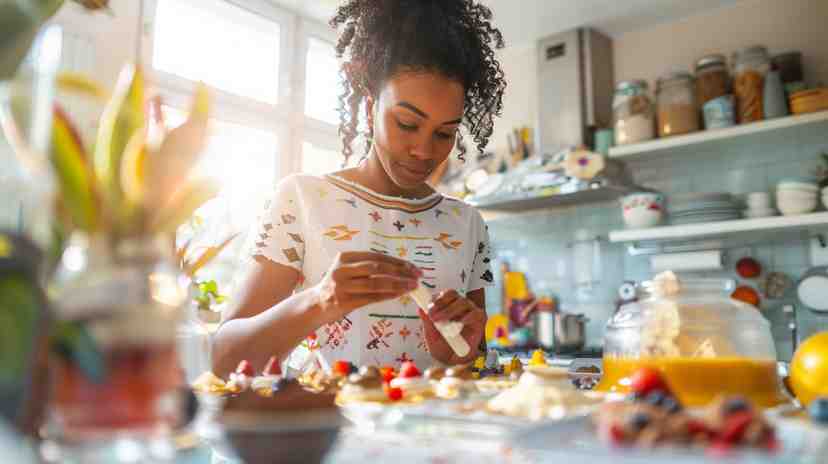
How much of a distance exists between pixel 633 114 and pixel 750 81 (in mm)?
600

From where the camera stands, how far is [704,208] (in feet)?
10.9

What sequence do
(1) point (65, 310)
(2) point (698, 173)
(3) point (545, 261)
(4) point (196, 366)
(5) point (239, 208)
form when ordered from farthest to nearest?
(3) point (545, 261) → (5) point (239, 208) → (2) point (698, 173) → (4) point (196, 366) → (1) point (65, 310)

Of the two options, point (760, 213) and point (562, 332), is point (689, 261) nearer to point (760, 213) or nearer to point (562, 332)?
point (760, 213)

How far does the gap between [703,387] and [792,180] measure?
263 cm

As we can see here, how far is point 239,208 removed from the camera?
13.2 feet

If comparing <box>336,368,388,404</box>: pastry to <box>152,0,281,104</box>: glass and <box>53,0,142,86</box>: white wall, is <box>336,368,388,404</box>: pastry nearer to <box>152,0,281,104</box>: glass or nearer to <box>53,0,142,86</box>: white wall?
<box>53,0,142,86</box>: white wall

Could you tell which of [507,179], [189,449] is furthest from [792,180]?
[189,449]

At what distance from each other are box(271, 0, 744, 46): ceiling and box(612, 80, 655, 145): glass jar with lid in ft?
1.42

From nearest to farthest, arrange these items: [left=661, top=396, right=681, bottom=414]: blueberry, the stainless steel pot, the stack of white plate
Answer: [left=661, top=396, right=681, bottom=414]: blueberry
the stack of white plate
the stainless steel pot

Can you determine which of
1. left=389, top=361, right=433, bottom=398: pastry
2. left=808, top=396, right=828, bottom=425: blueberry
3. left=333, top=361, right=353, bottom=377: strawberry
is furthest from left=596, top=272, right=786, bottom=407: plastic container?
left=333, top=361, right=353, bottom=377: strawberry

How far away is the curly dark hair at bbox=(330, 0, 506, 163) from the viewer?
1673 mm

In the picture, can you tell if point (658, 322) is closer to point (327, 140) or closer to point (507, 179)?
point (507, 179)

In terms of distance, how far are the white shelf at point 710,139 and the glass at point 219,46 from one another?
2.17 m

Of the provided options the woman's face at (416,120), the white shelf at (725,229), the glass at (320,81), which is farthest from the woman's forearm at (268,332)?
the glass at (320,81)
